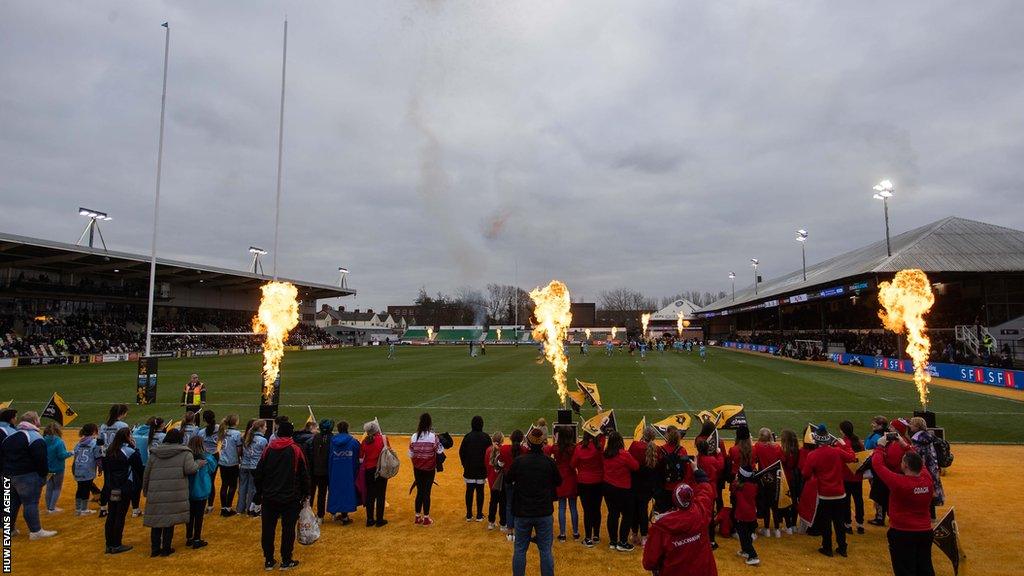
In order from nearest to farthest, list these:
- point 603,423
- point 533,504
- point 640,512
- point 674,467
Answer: point 533,504 → point 674,467 → point 640,512 → point 603,423

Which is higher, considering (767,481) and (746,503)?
(767,481)

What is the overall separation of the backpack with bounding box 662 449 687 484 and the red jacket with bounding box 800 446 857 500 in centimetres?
216

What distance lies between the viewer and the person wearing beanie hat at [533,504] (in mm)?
6312

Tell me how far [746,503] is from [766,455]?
1.00m

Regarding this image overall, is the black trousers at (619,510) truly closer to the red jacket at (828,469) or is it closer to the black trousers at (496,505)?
the black trousers at (496,505)

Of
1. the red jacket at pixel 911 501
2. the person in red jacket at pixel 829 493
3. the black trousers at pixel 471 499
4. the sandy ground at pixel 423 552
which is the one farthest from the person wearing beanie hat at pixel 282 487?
the person in red jacket at pixel 829 493

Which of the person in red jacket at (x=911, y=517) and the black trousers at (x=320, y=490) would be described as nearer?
the person in red jacket at (x=911, y=517)

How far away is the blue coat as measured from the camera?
8.80 metres

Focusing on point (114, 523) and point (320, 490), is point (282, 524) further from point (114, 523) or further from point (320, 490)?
point (114, 523)

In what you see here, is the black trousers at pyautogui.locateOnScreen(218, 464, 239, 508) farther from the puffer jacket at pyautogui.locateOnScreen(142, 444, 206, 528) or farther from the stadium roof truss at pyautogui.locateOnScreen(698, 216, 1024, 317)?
the stadium roof truss at pyautogui.locateOnScreen(698, 216, 1024, 317)

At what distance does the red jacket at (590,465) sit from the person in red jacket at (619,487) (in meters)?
0.15

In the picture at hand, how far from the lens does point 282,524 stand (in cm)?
716

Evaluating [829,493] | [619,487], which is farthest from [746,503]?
[619,487]

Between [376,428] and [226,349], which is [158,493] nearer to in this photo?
[376,428]
